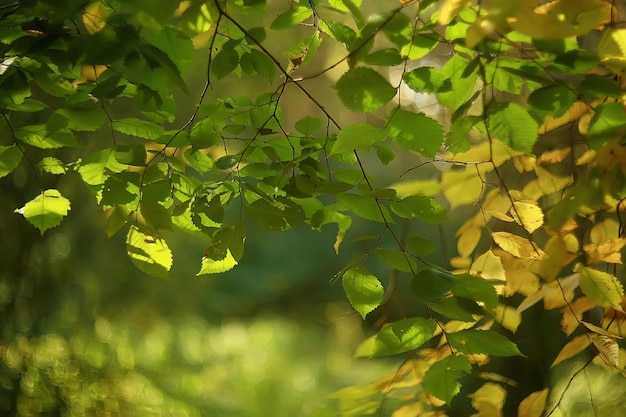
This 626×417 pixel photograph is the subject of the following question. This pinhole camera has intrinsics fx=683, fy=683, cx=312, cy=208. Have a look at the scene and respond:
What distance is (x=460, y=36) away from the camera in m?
0.48

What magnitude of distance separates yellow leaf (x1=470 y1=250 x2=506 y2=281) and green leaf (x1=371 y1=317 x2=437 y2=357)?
196 millimetres

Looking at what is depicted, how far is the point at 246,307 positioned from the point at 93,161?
2888 millimetres

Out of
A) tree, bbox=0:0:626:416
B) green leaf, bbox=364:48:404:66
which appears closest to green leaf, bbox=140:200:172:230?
tree, bbox=0:0:626:416

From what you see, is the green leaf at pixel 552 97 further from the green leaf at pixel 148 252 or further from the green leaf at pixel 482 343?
the green leaf at pixel 148 252

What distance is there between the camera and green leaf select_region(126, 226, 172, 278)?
1.94 ft

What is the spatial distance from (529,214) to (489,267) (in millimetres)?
90

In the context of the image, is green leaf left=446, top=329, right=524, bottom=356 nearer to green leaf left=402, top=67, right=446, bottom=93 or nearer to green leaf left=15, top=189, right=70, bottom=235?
green leaf left=402, top=67, right=446, bottom=93

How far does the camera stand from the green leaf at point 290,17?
0.55 metres

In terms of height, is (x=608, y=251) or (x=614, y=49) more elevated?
(x=614, y=49)

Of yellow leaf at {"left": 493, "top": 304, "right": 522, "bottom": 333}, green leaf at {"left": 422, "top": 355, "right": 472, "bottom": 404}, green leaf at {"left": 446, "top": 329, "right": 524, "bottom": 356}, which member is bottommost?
yellow leaf at {"left": 493, "top": 304, "right": 522, "bottom": 333}

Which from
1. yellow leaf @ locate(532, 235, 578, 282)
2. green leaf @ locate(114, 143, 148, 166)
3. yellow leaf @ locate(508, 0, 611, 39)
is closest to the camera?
yellow leaf @ locate(508, 0, 611, 39)

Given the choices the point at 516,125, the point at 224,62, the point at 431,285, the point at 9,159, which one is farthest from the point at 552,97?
the point at 9,159

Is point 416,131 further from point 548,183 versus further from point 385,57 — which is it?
point 548,183

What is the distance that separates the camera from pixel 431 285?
1.49 feet
